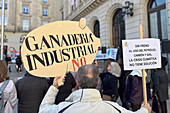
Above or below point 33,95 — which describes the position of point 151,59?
above

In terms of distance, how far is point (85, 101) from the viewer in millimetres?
1178

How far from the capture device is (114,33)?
13406mm

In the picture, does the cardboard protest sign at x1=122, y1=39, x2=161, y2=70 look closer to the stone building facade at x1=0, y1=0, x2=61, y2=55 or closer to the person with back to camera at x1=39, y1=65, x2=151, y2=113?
the person with back to camera at x1=39, y1=65, x2=151, y2=113

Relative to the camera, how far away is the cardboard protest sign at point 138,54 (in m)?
2.05

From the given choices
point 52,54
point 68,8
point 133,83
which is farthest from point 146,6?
point 68,8

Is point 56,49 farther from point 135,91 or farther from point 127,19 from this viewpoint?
point 127,19

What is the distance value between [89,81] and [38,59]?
3.25 feet

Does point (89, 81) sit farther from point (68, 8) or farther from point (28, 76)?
point (68, 8)

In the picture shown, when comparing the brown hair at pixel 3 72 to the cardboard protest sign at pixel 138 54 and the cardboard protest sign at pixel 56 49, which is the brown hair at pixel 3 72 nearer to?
the cardboard protest sign at pixel 56 49

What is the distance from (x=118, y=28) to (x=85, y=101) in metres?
12.4

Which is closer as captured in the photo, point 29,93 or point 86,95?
point 86,95

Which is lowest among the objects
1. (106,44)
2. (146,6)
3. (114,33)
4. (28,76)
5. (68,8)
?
(28,76)

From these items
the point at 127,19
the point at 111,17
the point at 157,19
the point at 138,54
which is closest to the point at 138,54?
the point at 138,54

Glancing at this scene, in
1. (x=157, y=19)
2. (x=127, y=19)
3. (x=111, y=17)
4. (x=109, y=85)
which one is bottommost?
(x=109, y=85)
